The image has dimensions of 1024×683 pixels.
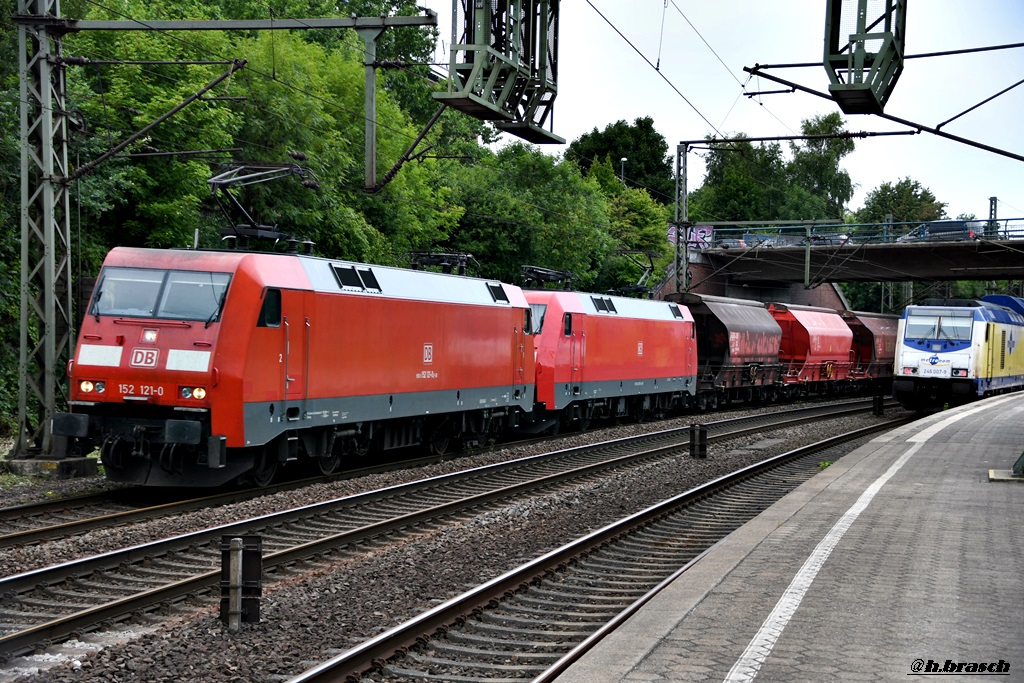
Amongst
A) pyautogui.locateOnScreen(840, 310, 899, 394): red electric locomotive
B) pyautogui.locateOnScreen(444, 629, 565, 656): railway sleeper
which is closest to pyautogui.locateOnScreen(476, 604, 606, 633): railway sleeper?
pyautogui.locateOnScreen(444, 629, 565, 656): railway sleeper

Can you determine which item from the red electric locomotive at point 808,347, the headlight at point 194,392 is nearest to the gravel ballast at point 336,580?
the headlight at point 194,392

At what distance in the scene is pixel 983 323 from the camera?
3469 cm

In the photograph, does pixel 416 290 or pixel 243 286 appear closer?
pixel 243 286

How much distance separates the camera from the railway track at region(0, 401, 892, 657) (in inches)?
339

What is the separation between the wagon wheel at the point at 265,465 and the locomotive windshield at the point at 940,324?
24818 millimetres

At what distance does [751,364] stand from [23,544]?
29567 mm

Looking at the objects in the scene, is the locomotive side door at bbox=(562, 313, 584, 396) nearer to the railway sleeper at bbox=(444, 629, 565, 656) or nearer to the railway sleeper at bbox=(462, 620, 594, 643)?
the railway sleeper at bbox=(462, 620, 594, 643)

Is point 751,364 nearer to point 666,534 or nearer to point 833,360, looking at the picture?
point 833,360

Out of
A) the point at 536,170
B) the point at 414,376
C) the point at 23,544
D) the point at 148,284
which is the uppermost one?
the point at 536,170

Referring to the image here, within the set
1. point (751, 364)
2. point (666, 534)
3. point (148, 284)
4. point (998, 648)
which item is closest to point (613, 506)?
point (666, 534)

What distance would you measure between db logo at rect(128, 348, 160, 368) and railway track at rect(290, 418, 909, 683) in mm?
5966

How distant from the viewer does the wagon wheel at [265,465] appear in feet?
50.3

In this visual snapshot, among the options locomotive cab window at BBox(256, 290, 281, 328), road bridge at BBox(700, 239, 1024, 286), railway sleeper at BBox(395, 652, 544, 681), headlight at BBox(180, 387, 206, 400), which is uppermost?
road bridge at BBox(700, 239, 1024, 286)

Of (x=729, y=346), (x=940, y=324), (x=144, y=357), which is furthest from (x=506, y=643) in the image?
(x=940, y=324)
